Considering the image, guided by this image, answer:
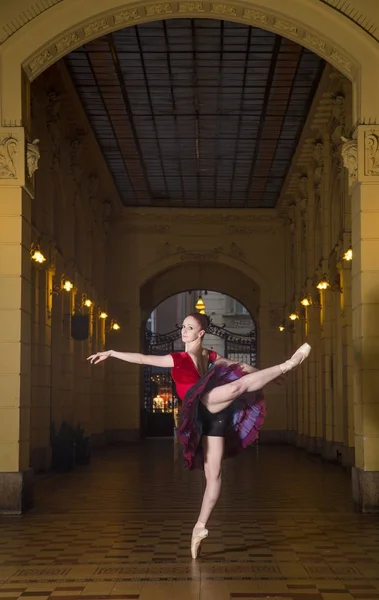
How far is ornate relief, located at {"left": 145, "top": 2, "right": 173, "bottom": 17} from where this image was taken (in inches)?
469

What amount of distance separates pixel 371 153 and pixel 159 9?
309 centimetres

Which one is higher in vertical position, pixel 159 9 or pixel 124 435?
pixel 159 9

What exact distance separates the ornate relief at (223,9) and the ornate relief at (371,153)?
222 centimetres

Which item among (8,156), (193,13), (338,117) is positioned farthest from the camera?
(338,117)

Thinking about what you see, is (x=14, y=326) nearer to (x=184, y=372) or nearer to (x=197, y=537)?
(x=184, y=372)

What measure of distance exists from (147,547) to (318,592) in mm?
2407

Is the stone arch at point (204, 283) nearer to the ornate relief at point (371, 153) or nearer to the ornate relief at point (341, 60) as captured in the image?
the ornate relief at point (341, 60)

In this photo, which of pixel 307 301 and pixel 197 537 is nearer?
pixel 197 537

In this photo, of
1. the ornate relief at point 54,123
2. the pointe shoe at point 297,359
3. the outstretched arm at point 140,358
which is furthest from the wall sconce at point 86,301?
the pointe shoe at point 297,359

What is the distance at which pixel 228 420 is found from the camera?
797cm

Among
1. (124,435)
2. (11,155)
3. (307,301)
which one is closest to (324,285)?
(307,301)

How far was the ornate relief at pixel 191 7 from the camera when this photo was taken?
11922 mm

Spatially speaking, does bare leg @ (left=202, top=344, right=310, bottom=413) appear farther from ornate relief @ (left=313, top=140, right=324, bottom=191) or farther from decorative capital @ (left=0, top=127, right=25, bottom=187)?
ornate relief @ (left=313, top=140, right=324, bottom=191)

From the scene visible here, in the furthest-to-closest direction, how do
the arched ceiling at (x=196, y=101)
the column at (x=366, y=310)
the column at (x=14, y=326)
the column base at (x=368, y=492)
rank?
the arched ceiling at (x=196, y=101)
the column at (x=366, y=310)
the column at (x=14, y=326)
the column base at (x=368, y=492)
